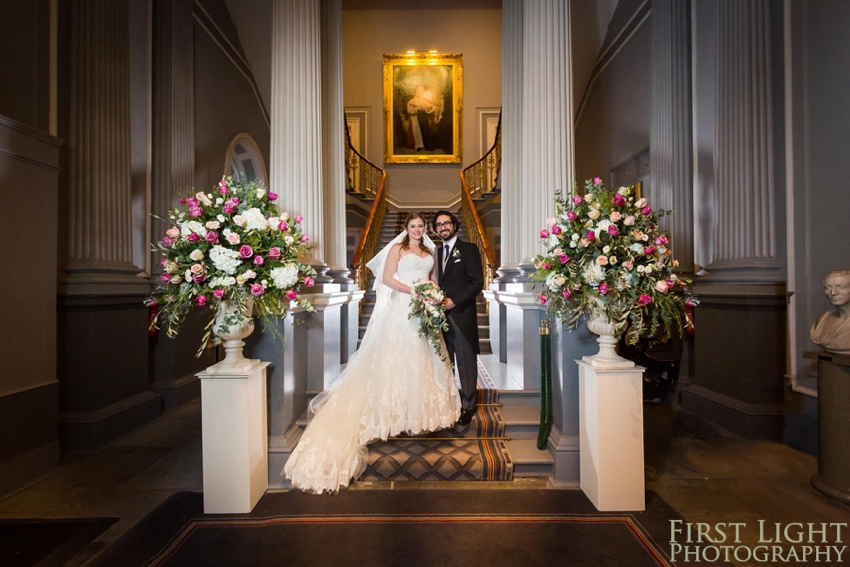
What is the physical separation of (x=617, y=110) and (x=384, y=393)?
7043 millimetres

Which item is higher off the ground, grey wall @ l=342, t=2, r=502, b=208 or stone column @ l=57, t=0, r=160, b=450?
grey wall @ l=342, t=2, r=502, b=208

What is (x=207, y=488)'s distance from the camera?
2.77 meters

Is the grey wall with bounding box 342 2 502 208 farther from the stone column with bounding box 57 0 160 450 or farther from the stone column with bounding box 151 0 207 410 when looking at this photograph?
the stone column with bounding box 57 0 160 450

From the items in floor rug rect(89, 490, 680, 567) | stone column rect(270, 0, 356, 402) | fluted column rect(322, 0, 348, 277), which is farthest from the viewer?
fluted column rect(322, 0, 348, 277)

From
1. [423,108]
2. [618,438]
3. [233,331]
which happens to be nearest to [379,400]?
[233,331]

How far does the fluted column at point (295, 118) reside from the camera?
12.8 ft

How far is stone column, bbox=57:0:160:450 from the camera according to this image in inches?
158

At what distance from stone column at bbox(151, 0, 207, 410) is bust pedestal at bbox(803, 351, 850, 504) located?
20.1ft

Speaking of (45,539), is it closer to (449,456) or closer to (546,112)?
(449,456)

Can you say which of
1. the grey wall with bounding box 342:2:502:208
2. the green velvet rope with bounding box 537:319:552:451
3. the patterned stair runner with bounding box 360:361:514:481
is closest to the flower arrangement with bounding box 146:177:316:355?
the patterned stair runner with bounding box 360:361:514:481

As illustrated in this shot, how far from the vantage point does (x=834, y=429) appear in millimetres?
2930

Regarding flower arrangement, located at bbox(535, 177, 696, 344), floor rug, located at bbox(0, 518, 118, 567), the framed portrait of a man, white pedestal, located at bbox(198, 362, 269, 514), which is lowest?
floor rug, located at bbox(0, 518, 118, 567)

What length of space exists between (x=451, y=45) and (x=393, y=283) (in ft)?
34.1

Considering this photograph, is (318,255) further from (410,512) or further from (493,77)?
(493,77)
